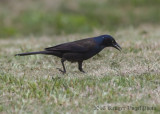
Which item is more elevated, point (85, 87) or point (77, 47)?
point (77, 47)

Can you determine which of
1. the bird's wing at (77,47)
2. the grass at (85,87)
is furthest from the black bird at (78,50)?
the grass at (85,87)

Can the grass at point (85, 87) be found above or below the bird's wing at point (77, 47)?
below

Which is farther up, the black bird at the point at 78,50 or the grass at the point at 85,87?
the black bird at the point at 78,50

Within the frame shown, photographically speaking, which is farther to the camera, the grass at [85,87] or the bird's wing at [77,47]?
the bird's wing at [77,47]

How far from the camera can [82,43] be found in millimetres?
7203

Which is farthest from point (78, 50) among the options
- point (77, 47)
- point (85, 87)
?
point (85, 87)

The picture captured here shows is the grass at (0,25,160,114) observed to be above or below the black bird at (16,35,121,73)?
below

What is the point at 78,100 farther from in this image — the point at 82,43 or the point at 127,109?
the point at 82,43

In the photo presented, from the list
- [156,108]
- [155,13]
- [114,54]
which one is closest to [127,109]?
[156,108]

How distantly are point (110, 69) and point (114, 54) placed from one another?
161 cm

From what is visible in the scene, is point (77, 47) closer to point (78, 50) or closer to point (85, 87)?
point (78, 50)

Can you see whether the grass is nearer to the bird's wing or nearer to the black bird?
the black bird

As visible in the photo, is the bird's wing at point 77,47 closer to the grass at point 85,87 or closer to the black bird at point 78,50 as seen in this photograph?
the black bird at point 78,50

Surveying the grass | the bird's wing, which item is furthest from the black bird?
the grass
